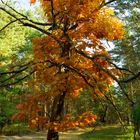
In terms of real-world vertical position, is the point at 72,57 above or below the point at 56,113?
above

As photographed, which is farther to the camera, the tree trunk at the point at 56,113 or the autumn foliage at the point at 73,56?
the tree trunk at the point at 56,113

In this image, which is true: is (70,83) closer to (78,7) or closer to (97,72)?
(97,72)

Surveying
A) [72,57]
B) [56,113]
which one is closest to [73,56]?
[72,57]

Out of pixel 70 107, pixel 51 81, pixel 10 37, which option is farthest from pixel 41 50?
pixel 70 107

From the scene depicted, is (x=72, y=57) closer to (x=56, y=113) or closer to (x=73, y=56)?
(x=73, y=56)

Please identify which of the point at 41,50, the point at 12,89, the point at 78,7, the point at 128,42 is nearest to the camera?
the point at 78,7

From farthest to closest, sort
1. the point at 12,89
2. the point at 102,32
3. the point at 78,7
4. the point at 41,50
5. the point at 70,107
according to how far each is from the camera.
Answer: the point at 70,107 → the point at 12,89 → the point at 41,50 → the point at 102,32 → the point at 78,7

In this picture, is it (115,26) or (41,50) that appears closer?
(115,26)

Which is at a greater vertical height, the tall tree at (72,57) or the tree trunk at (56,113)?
the tall tree at (72,57)

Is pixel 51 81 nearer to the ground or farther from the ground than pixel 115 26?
nearer to the ground

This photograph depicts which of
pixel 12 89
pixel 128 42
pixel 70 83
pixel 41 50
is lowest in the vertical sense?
pixel 70 83

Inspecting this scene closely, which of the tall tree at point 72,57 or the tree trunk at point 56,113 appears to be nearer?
the tall tree at point 72,57

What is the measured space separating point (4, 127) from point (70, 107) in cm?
2478

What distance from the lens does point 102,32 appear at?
1079 centimetres
